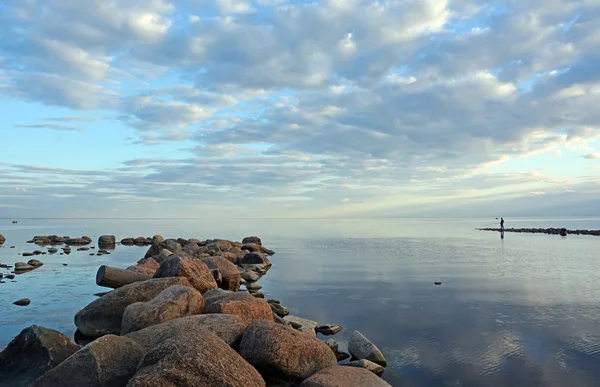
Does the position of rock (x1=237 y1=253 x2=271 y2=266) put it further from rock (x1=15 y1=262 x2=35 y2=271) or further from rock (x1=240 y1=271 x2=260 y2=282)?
rock (x1=15 y1=262 x2=35 y2=271)

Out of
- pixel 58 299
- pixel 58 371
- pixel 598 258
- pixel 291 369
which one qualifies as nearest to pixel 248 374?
pixel 291 369

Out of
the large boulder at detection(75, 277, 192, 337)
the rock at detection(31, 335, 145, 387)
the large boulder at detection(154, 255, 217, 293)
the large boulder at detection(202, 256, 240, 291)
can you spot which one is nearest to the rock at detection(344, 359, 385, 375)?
the rock at detection(31, 335, 145, 387)

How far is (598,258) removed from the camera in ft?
110

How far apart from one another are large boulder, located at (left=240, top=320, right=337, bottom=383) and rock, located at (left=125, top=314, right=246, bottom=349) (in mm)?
623

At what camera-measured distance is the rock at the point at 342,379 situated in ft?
26.0

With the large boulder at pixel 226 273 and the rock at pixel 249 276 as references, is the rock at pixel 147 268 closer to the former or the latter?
the large boulder at pixel 226 273

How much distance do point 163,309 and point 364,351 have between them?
5438mm

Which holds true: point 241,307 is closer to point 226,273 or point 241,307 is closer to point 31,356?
point 31,356

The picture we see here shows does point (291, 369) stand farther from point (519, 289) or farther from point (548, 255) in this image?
point (548, 255)

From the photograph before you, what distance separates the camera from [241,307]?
12.2m

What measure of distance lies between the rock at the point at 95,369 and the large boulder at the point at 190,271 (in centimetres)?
800

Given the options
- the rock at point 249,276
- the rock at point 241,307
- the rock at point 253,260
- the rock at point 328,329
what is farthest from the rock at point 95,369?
the rock at point 253,260

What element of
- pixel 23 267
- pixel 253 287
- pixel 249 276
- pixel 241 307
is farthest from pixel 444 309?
pixel 23 267

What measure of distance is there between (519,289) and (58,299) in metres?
20.8
